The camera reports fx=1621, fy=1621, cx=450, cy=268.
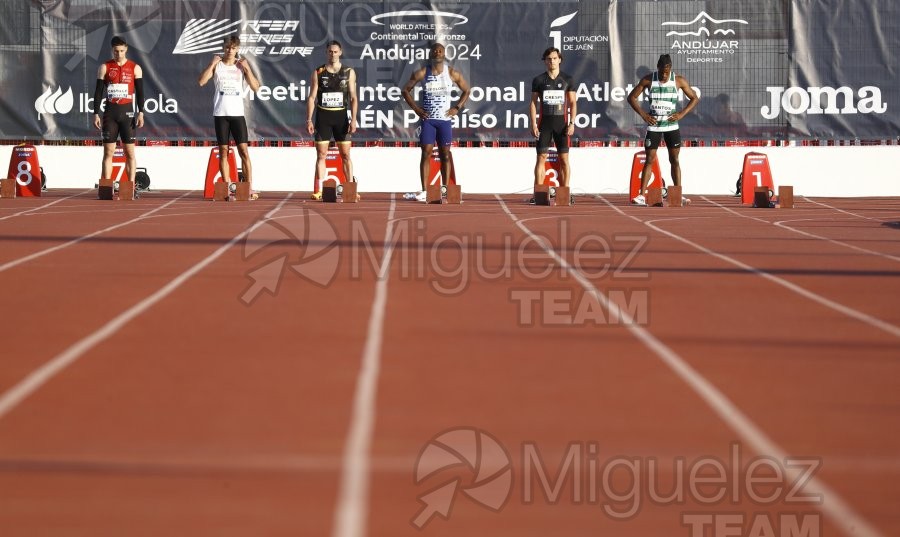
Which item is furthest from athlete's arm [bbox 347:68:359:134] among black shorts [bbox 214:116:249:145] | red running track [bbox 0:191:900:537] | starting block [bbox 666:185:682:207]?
red running track [bbox 0:191:900:537]

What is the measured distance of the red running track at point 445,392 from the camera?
15.2 ft

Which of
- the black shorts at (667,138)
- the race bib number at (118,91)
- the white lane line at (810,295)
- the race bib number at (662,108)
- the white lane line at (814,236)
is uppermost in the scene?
the race bib number at (118,91)

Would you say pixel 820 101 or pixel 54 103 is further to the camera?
pixel 54 103

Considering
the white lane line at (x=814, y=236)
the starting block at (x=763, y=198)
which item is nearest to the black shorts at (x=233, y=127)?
the white lane line at (x=814, y=236)

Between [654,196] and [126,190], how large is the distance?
21.2ft

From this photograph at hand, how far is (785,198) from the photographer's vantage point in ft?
65.0

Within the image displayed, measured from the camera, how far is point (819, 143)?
2342 cm

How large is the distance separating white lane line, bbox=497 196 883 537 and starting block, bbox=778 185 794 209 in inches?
414

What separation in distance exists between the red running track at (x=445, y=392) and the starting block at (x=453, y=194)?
6.93 m

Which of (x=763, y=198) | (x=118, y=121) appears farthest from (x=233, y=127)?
(x=763, y=198)

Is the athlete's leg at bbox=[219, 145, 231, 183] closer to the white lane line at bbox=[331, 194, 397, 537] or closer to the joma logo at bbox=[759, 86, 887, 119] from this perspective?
the joma logo at bbox=[759, 86, 887, 119]

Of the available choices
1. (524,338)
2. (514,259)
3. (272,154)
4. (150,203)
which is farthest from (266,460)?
(272,154)

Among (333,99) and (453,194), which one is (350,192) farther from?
(453,194)

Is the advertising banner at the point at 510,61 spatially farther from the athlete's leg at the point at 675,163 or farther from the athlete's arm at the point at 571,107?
the athlete's arm at the point at 571,107
